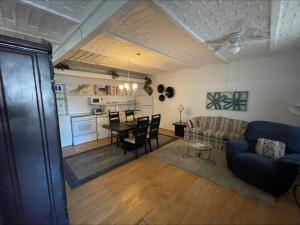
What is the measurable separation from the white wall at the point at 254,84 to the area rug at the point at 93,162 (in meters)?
2.38

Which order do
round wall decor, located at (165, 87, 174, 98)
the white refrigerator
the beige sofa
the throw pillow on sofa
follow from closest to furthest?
the throw pillow on sofa < the beige sofa < round wall decor, located at (165, 87, 174, 98) < the white refrigerator

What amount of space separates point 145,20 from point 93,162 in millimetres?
3058

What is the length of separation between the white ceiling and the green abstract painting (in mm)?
1644

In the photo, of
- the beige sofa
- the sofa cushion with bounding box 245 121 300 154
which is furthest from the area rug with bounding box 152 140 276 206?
the sofa cushion with bounding box 245 121 300 154

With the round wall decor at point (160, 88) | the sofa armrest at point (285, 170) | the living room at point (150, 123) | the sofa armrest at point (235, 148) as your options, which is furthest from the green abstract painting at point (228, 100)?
the sofa armrest at point (285, 170)

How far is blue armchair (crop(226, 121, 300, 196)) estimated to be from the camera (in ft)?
6.85

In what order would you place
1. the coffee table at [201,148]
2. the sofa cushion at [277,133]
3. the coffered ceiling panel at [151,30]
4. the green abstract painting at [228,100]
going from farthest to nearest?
the green abstract painting at [228,100], the coffee table at [201,148], the sofa cushion at [277,133], the coffered ceiling panel at [151,30]

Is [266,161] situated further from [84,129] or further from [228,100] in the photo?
[84,129]

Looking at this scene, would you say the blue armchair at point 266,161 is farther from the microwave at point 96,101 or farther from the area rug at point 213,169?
the microwave at point 96,101

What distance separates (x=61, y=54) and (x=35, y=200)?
8.94ft

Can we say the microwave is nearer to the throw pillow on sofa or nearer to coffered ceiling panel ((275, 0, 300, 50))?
the throw pillow on sofa

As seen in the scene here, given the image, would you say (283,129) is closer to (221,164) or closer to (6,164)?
(221,164)

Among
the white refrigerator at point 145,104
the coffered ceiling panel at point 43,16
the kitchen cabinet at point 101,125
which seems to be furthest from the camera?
the white refrigerator at point 145,104

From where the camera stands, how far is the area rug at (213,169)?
221 cm
